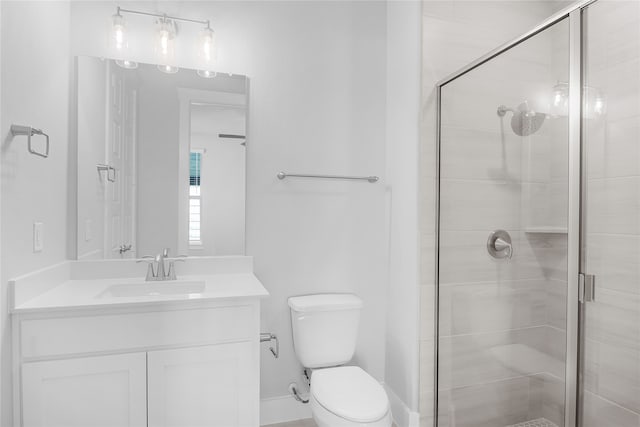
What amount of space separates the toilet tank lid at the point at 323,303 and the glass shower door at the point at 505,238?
1.47 ft

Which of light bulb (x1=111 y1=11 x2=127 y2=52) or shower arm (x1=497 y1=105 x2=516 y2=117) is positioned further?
light bulb (x1=111 y1=11 x2=127 y2=52)

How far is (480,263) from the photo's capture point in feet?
5.70

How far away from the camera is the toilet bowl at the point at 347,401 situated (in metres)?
1.52

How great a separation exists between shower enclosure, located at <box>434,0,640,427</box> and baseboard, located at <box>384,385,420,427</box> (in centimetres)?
15

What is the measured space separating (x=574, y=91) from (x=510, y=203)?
0.46m

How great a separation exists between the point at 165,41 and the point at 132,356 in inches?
56.7

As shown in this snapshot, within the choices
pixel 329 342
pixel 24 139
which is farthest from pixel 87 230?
pixel 329 342

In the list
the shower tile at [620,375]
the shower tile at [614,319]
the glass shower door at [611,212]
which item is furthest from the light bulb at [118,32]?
the shower tile at [620,375]

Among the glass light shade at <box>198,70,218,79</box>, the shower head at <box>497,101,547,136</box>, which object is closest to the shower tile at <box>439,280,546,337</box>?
the shower head at <box>497,101,547,136</box>

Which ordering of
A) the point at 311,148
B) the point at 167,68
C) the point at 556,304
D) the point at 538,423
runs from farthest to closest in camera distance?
the point at 311,148, the point at 167,68, the point at 538,423, the point at 556,304

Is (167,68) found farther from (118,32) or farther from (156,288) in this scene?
(156,288)

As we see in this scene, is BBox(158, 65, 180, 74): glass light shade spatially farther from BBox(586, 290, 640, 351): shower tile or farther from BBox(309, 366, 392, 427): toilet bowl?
BBox(586, 290, 640, 351): shower tile

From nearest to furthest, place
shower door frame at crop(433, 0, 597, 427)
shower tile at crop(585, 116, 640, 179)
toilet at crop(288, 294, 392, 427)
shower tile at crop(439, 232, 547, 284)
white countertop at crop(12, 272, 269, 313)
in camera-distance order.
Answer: shower tile at crop(585, 116, 640, 179) < shower door frame at crop(433, 0, 597, 427) < white countertop at crop(12, 272, 269, 313) < shower tile at crop(439, 232, 547, 284) < toilet at crop(288, 294, 392, 427)

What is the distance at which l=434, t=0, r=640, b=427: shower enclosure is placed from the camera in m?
1.22
